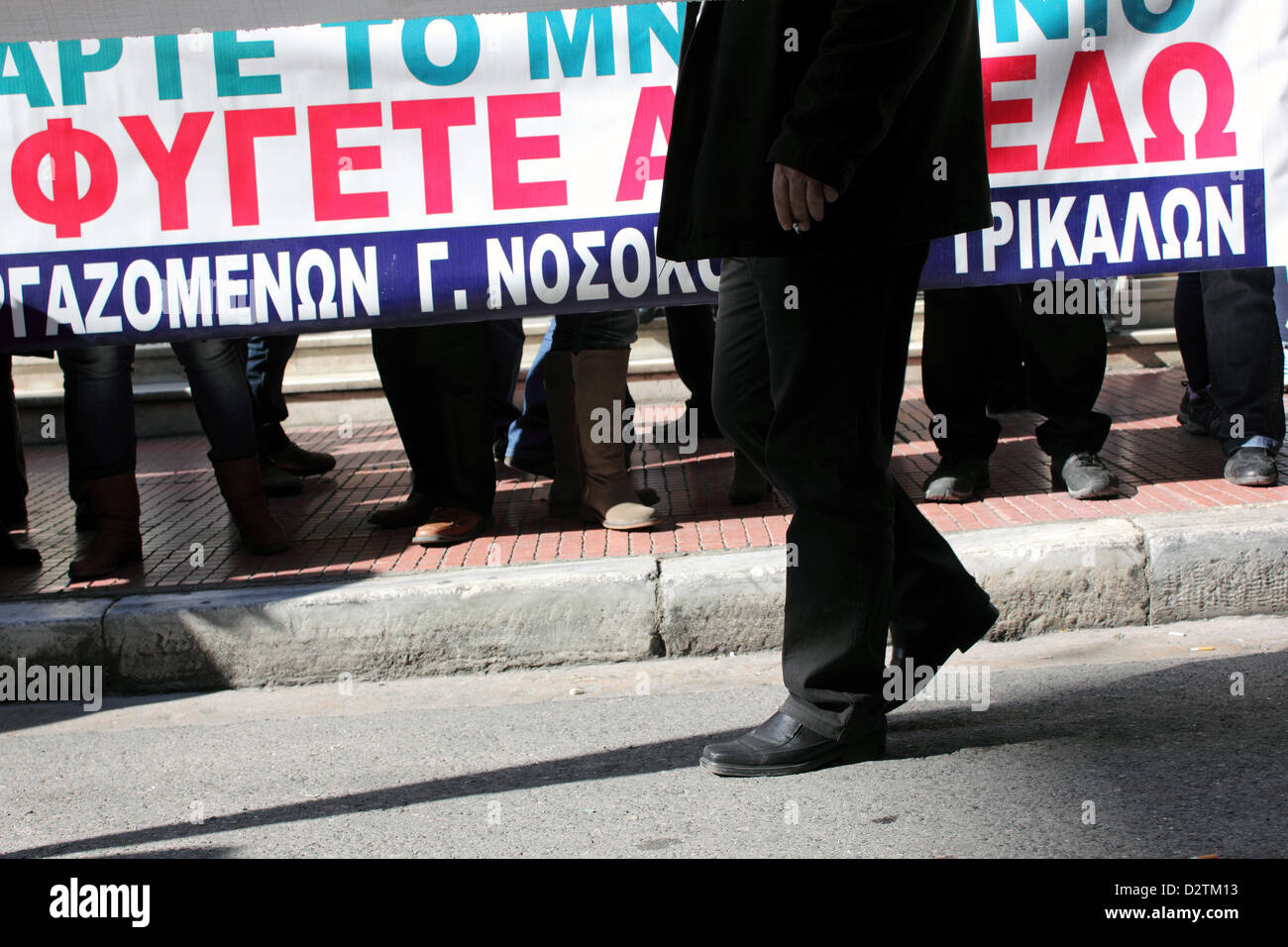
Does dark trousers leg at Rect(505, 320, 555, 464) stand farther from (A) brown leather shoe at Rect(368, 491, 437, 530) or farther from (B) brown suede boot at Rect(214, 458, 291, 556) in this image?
(B) brown suede boot at Rect(214, 458, 291, 556)

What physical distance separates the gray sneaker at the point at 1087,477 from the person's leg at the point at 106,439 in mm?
3004

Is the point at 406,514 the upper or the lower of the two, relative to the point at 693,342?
lower

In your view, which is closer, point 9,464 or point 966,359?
point 966,359

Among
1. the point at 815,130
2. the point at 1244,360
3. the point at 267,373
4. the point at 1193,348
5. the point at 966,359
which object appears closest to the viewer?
the point at 815,130

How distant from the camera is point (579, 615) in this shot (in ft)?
12.2

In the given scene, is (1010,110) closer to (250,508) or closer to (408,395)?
(408,395)

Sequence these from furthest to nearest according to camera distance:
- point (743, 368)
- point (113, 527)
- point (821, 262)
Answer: point (113, 527)
point (743, 368)
point (821, 262)

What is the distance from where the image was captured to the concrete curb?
3693mm

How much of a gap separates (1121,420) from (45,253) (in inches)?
170

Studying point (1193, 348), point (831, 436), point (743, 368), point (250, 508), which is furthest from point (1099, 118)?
point (250, 508)

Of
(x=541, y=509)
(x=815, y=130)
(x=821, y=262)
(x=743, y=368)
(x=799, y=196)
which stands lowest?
(x=541, y=509)

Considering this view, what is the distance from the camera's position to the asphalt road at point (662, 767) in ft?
7.82

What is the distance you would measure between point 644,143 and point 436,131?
25.6 inches

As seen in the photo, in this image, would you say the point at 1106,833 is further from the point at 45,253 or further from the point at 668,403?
the point at 668,403
